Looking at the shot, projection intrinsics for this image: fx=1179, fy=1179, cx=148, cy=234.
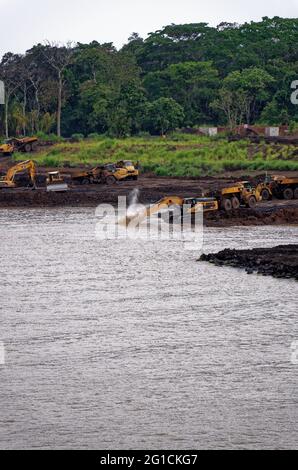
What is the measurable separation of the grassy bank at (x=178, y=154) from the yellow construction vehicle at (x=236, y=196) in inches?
769

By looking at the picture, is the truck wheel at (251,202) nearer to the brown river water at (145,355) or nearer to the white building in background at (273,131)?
the brown river water at (145,355)

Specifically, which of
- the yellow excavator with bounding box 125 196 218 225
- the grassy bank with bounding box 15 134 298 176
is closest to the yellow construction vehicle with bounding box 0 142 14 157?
the grassy bank with bounding box 15 134 298 176

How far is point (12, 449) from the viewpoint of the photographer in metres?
19.8

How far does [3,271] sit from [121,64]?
271 feet

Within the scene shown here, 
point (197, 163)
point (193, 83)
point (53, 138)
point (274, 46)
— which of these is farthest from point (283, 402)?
point (274, 46)

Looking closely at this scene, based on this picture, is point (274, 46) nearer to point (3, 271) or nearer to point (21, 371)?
point (3, 271)

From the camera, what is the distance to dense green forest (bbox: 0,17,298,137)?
336 feet

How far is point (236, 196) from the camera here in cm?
5512

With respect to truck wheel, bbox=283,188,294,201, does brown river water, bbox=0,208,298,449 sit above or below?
above

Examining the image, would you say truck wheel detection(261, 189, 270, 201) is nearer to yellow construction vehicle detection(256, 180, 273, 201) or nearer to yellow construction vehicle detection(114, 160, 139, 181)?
yellow construction vehicle detection(256, 180, 273, 201)

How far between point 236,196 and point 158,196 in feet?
35.0

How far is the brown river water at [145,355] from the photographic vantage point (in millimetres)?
20750

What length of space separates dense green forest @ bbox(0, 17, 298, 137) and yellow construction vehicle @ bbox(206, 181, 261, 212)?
44.0 meters
